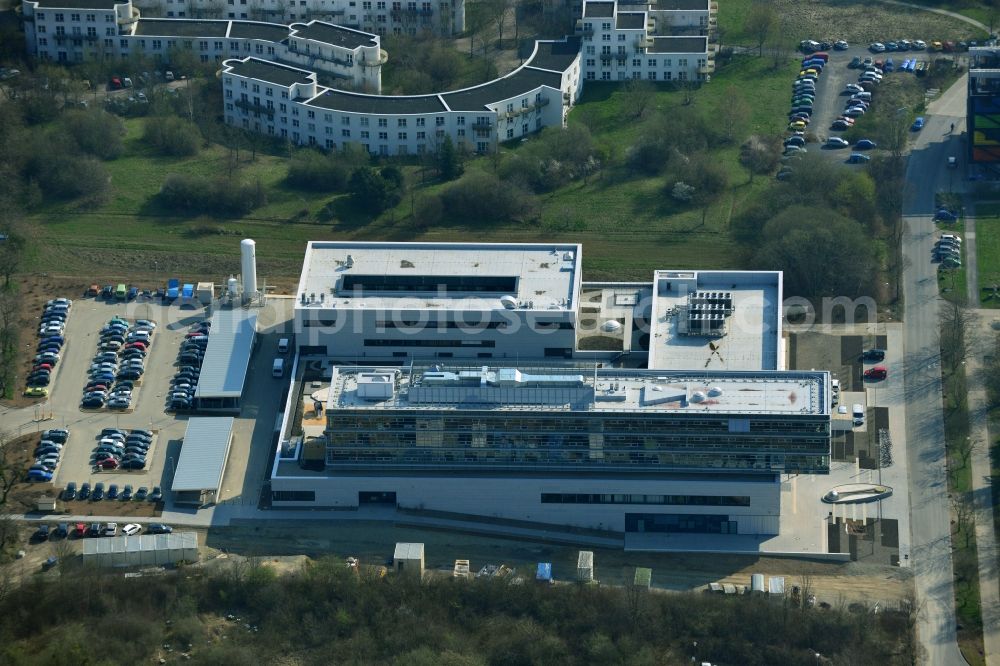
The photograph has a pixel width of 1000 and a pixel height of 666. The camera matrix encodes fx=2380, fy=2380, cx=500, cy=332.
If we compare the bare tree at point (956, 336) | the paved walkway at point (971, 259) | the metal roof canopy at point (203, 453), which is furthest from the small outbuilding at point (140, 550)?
the paved walkway at point (971, 259)

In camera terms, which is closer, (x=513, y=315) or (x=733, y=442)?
(x=733, y=442)

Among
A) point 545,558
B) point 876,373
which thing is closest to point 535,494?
point 545,558

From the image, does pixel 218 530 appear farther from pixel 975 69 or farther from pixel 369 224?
pixel 975 69

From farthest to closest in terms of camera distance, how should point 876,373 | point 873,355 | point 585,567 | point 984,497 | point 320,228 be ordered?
point 320,228 < point 873,355 < point 876,373 < point 984,497 < point 585,567

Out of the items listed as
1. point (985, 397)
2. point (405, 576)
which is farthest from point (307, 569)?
point (985, 397)

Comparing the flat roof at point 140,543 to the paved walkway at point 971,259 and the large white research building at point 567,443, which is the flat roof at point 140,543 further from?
the paved walkway at point 971,259

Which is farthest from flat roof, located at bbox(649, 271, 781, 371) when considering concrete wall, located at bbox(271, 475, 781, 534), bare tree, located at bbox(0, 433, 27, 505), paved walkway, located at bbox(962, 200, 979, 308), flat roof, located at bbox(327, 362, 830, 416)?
bare tree, located at bbox(0, 433, 27, 505)

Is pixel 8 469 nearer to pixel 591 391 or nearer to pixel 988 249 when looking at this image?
pixel 591 391
